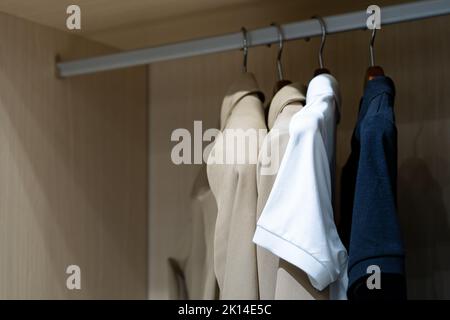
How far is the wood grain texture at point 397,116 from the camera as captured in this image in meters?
1.14

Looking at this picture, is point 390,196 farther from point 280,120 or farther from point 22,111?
point 22,111

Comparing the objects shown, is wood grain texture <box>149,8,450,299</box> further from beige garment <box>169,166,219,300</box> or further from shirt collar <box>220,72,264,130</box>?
shirt collar <box>220,72,264,130</box>

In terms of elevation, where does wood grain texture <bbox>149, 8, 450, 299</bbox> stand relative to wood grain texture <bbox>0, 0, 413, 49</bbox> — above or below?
below

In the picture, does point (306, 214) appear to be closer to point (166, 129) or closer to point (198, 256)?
point (198, 256)

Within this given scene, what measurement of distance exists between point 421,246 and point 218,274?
0.42 m

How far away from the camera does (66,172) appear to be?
1.26 meters

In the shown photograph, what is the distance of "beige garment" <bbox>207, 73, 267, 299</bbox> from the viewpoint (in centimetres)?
92

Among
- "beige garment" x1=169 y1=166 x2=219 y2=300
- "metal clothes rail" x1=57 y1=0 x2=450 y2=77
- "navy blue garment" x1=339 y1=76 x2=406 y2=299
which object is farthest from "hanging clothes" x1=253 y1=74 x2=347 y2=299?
"beige garment" x1=169 y1=166 x2=219 y2=300

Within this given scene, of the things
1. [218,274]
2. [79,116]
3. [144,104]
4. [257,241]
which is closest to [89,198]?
[79,116]

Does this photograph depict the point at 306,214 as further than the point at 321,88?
No

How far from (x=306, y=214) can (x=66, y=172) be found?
62 centimetres

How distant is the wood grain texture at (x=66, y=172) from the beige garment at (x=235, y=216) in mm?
399

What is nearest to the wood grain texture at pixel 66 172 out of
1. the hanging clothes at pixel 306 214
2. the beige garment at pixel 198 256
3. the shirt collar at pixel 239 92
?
the beige garment at pixel 198 256

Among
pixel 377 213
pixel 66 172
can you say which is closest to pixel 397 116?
pixel 377 213
